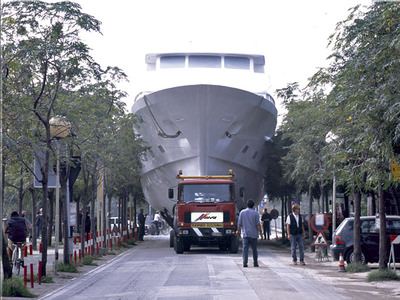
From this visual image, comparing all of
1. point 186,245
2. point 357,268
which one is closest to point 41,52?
point 357,268

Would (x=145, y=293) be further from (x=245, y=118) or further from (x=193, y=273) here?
(x=245, y=118)

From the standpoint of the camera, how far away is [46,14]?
49.8ft

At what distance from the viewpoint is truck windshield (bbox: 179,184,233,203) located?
2694 cm

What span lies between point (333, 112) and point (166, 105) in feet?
64.2

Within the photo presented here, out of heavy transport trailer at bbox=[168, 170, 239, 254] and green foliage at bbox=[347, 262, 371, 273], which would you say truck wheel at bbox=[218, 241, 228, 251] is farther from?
green foliage at bbox=[347, 262, 371, 273]

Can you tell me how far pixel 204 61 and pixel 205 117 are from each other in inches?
166

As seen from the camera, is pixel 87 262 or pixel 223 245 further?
pixel 223 245

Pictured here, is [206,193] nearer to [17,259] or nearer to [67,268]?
[67,268]

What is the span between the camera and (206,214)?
26547 millimetres

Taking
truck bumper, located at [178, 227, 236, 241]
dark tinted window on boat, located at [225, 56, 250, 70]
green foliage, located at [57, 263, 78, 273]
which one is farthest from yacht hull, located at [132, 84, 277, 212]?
green foliage, located at [57, 263, 78, 273]

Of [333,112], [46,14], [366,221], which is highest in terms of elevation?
[46,14]

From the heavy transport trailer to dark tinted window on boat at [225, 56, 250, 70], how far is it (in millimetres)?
10708

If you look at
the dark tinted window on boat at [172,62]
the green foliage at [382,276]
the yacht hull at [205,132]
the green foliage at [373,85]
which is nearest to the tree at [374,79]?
the green foliage at [373,85]

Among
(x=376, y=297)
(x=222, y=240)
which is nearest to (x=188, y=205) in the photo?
(x=222, y=240)
